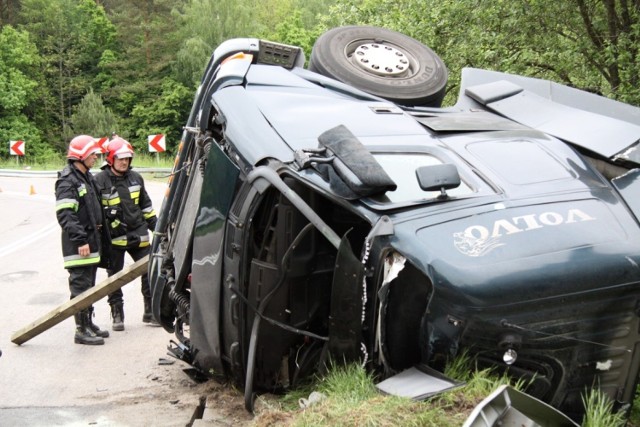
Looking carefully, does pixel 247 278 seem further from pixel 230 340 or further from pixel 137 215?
pixel 137 215

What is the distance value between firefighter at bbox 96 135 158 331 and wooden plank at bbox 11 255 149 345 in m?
0.80

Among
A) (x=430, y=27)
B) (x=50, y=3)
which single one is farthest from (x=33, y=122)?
(x=430, y=27)

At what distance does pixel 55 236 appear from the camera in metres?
13.4

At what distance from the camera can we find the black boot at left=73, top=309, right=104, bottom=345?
7.19m

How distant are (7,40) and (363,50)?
54.2m

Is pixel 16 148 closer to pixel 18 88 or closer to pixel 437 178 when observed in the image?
pixel 18 88

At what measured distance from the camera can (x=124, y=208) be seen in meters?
7.98

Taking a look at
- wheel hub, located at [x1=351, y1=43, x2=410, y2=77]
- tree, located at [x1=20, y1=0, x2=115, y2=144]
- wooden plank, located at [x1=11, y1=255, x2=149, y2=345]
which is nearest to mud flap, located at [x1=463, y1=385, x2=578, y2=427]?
wheel hub, located at [x1=351, y1=43, x2=410, y2=77]

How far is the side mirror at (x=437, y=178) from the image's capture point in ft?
11.7

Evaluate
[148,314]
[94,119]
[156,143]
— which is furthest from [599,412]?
[94,119]

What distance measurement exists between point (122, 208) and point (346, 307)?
4.65 m

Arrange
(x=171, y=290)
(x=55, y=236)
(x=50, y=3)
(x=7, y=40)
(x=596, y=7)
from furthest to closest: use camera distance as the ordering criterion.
Result: (x=50, y=3) < (x=7, y=40) < (x=55, y=236) < (x=596, y=7) < (x=171, y=290)

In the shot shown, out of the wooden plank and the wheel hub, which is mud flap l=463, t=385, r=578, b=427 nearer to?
the wheel hub

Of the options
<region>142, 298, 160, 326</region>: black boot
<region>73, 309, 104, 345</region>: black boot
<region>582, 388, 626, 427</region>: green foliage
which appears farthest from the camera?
<region>142, 298, 160, 326</region>: black boot
